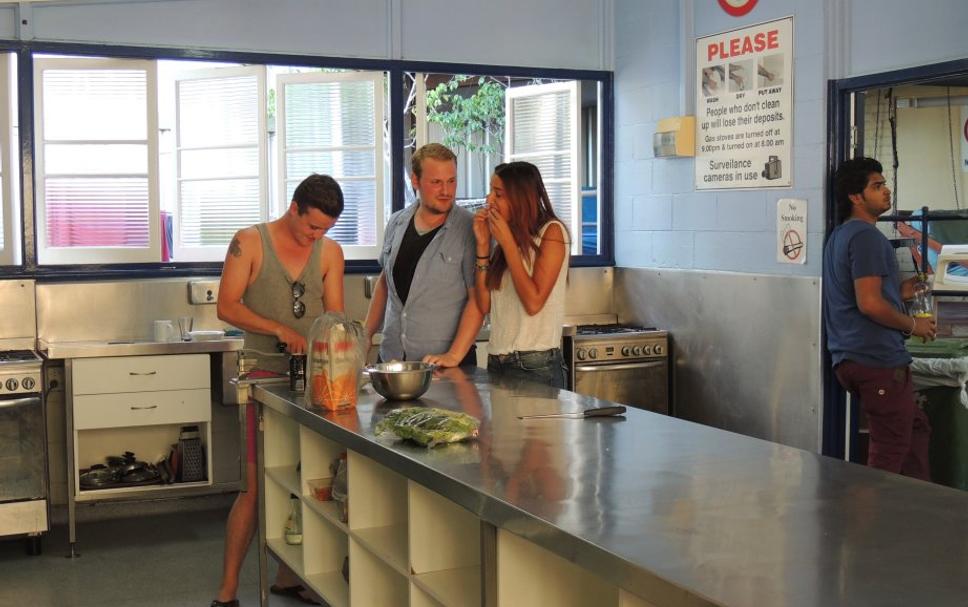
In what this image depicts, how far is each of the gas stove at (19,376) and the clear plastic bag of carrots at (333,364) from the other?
7.93 feet

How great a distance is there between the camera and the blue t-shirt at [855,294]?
4.96m

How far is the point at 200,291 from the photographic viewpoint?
646 centimetres

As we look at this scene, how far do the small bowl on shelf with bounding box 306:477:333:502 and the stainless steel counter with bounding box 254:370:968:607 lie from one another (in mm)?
506

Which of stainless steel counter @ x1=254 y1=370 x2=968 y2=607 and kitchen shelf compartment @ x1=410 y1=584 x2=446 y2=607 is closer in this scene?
stainless steel counter @ x1=254 y1=370 x2=968 y2=607

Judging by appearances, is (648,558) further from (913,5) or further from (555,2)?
(555,2)

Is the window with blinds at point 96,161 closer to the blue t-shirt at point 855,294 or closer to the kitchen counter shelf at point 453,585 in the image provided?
the blue t-shirt at point 855,294

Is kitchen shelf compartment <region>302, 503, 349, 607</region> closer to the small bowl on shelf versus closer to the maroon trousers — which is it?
the small bowl on shelf

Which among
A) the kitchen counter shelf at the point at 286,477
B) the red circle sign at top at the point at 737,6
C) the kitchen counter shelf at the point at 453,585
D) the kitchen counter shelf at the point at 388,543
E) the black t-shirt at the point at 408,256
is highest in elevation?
the red circle sign at top at the point at 737,6

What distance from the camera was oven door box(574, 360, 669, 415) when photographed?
665cm

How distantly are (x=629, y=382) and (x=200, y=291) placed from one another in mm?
2507

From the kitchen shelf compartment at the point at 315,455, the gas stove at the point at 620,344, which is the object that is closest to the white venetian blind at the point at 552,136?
the gas stove at the point at 620,344

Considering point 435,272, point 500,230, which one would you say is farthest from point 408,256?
point 500,230

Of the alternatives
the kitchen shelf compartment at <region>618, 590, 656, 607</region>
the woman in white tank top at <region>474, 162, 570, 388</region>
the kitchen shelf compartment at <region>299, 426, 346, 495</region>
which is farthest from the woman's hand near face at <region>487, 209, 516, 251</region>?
the kitchen shelf compartment at <region>618, 590, 656, 607</region>

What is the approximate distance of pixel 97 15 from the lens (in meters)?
6.17
